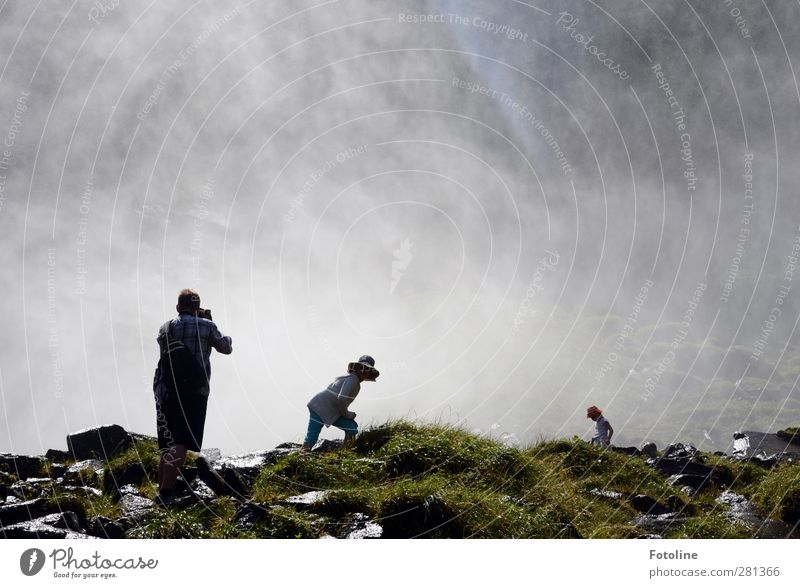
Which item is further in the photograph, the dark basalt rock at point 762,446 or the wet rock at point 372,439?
the dark basalt rock at point 762,446

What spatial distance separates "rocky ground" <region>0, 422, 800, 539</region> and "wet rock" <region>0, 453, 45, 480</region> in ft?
0.11

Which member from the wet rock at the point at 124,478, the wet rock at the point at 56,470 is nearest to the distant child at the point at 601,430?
the wet rock at the point at 124,478

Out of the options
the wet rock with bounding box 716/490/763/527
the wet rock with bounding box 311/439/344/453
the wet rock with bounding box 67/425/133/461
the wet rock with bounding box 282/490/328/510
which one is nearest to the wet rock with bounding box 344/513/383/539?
the wet rock with bounding box 282/490/328/510

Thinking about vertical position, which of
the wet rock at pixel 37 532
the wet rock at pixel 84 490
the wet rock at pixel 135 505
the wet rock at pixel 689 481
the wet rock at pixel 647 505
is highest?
the wet rock at pixel 84 490

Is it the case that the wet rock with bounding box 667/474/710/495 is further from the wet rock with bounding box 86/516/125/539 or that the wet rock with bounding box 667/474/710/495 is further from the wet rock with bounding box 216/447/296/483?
the wet rock with bounding box 86/516/125/539

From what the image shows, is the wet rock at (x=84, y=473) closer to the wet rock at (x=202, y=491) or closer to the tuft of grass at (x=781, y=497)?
the wet rock at (x=202, y=491)

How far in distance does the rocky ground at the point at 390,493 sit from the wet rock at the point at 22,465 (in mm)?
34

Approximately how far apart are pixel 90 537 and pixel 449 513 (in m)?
4.97

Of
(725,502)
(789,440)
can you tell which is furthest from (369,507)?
(789,440)

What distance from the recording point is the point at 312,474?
10.8 meters

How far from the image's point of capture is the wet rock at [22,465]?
1134 centimetres

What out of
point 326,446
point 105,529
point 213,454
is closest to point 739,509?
point 326,446

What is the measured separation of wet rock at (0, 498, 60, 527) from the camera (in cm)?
830
